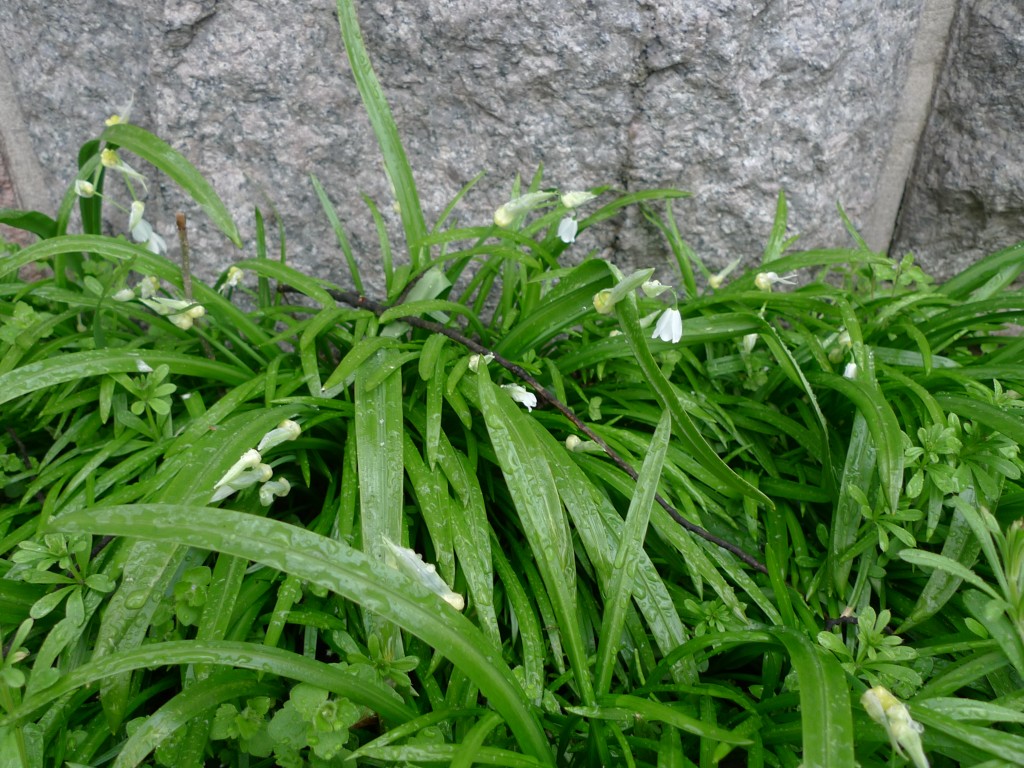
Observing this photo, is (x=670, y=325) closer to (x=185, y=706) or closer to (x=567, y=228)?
(x=567, y=228)

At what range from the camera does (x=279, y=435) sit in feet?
4.50

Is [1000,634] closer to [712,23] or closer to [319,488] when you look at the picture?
[319,488]

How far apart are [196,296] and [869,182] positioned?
6.23ft

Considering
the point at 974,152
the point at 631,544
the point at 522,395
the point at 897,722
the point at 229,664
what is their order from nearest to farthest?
the point at 897,722
the point at 229,664
the point at 631,544
the point at 522,395
the point at 974,152

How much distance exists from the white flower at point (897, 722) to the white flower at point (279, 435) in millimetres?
1021

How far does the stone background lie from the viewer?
1.83 meters

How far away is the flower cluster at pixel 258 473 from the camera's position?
1.27 m

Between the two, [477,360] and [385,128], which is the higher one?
[385,128]

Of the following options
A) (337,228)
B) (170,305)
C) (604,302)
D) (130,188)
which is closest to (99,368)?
(170,305)

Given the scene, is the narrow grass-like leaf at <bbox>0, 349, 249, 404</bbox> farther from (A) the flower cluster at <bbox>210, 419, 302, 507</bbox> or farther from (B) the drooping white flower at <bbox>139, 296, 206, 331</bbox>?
(A) the flower cluster at <bbox>210, 419, 302, 507</bbox>

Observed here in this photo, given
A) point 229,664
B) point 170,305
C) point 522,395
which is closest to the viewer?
point 229,664

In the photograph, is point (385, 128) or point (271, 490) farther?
point (385, 128)

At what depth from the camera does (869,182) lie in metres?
2.19

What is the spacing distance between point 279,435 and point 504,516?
0.53m
